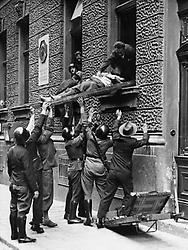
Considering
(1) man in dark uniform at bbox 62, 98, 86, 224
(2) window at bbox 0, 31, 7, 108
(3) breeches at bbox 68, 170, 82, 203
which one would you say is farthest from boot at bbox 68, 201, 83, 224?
(2) window at bbox 0, 31, 7, 108

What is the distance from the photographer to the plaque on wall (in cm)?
1433

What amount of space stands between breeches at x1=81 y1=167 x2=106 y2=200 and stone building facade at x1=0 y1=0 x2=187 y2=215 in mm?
629

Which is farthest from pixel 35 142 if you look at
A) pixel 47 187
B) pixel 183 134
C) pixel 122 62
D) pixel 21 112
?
pixel 21 112

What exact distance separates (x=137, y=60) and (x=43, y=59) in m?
5.61

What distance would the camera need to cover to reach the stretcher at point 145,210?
760 centimetres

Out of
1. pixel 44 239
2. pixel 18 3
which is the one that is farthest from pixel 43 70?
pixel 44 239

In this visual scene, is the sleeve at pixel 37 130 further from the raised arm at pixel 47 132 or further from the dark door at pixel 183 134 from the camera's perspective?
the dark door at pixel 183 134

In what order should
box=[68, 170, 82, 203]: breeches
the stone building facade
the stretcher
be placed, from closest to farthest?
the stretcher < the stone building facade < box=[68, 170, 82, 203]: breeches

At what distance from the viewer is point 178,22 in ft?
29.0

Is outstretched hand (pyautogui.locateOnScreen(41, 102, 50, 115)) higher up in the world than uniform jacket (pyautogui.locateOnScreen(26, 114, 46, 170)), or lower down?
higher up

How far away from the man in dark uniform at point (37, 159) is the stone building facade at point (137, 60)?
1721 millimetres

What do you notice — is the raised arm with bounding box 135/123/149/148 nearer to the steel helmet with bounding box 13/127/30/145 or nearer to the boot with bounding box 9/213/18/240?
the steel helmet with bounding box 13/127/30/145

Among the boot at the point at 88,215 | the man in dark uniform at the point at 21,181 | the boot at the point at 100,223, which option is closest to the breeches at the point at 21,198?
the man in dark uniform at the point at 21,181

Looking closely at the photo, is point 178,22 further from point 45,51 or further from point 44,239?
point 45,51
